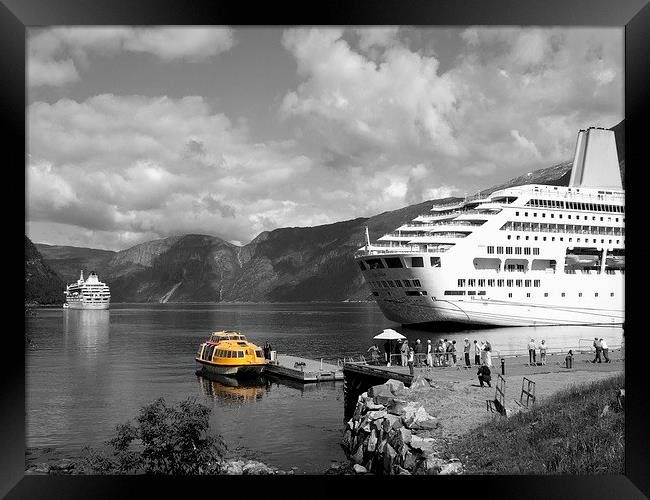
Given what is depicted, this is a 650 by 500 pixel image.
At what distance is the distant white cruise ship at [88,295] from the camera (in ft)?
380

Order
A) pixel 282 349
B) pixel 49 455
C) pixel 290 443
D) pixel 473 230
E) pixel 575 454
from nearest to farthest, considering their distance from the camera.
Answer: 1. pixel 575 454
2. pixel 49 455
3. pixel 290 443
4. pixel 282 349
5. pixel 473 230

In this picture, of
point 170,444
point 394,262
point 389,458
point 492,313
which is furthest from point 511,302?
point 170,444

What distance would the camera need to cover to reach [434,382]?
585 inches

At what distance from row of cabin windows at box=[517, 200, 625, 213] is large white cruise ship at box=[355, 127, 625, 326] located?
0.08 meters

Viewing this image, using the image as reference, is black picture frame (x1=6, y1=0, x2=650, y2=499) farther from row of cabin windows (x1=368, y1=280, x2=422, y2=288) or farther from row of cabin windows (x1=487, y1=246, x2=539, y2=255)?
row of cabin windows (x1=487, y1=246, x2=539, y2=255)

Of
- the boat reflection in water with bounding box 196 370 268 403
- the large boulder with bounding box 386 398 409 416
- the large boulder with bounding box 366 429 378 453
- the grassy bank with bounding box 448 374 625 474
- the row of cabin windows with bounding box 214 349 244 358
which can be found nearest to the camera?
the grassy bank with bounding box 448 374 625 474

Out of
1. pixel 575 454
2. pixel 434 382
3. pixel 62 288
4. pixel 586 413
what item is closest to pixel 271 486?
pixel 575 454

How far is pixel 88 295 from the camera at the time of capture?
116 metres

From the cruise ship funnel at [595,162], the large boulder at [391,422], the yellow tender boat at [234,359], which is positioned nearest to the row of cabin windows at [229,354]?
the yellow tender boat at [234,359]

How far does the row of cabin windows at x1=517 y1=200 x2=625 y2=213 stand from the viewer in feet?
165

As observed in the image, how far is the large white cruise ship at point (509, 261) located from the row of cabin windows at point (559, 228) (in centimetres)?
8

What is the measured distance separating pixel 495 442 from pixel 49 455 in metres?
9.74

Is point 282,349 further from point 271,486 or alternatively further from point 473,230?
point 271,486

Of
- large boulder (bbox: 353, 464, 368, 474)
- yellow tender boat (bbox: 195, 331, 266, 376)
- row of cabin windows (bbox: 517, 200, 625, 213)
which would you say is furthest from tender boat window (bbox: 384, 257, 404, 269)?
large boulder (bbox: 353, 464, 368, 474)
